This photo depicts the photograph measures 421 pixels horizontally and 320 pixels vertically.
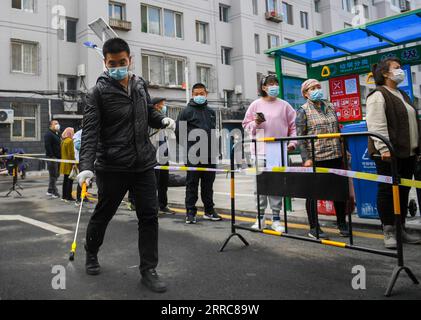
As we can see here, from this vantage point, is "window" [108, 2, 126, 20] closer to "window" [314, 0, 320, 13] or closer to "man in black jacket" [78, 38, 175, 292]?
"window" [314, 0, 320, 13]

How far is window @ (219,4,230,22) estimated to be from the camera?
27.0 metres

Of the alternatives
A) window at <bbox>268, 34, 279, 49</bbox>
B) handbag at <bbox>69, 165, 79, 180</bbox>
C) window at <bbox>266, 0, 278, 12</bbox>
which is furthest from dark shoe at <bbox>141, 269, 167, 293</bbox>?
window at <bbox>266, 0, 278, 12</bbox>

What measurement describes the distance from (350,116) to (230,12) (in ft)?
72.4

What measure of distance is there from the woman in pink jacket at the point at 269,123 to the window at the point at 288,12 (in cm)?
2735

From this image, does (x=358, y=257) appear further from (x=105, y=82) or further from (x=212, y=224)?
(x=105, y=82)

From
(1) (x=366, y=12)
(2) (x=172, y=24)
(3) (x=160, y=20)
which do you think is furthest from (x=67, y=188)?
(1) (x=366, y=12)

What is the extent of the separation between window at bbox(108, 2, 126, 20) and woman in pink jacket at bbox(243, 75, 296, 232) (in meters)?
19.0

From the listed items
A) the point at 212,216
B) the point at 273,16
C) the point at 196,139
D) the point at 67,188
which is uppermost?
the point at 273,16

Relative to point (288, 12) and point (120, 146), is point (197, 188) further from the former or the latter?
point (288, 12)

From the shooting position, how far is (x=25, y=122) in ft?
63.1

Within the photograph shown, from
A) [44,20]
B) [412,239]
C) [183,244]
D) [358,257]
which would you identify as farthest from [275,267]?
[44,20]

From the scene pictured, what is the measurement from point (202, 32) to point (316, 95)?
73.3 ft

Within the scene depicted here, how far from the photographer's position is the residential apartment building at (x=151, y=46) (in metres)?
19.0

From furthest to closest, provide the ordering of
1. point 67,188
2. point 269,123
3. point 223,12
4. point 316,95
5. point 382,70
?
1. point 223,12
2. point 67,188
3. point 269,123
4. point 316,95
5. point 382,70
